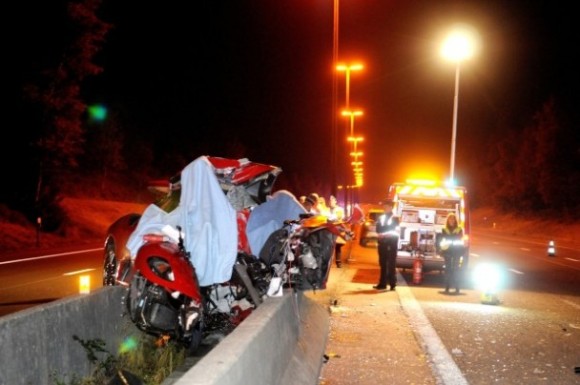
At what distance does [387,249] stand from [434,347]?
5005 mm

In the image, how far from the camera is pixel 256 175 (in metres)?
6.55

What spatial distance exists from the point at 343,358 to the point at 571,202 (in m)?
53.2

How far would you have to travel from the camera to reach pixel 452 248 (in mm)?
12977

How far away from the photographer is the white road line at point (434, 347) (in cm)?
622

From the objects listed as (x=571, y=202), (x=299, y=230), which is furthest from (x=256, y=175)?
(x=571, y=202)

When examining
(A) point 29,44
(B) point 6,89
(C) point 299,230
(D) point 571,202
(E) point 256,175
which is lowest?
(D) point 571,202

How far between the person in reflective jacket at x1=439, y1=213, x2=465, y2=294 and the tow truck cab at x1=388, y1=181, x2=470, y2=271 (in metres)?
1.13

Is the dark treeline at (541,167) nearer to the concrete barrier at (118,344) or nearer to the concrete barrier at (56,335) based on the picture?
the concrete barrier at (118,344)

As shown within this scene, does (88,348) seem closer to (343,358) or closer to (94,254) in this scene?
(343,358)

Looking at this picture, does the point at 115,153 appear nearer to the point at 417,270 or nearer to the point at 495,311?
the point at 417,270

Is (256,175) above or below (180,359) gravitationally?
above

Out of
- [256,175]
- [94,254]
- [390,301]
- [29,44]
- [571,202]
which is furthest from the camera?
[571,202]

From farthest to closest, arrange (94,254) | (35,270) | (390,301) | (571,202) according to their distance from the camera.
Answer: (571,202)
(94,254)
(35,270)
(390,301)

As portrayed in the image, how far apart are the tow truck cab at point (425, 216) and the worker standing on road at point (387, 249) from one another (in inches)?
86.0
